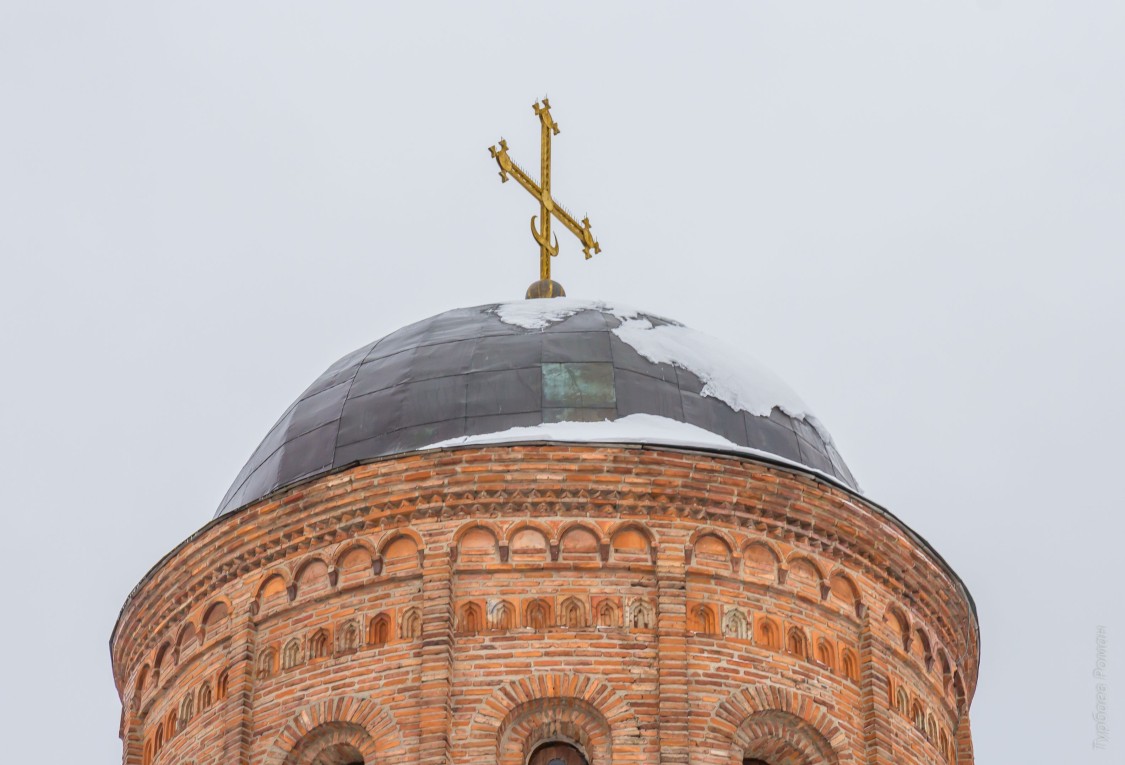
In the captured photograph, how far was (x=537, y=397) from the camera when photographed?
998 inches

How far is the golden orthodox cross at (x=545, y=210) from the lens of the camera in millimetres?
28203

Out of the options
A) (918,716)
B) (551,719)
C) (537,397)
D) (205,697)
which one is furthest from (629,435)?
(205,697)

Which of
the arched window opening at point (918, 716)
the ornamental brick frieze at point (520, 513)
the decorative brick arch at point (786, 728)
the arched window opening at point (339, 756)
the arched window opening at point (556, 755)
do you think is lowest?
the arched window opening at point (556, 755)

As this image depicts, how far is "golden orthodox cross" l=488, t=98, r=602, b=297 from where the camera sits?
2820 cm

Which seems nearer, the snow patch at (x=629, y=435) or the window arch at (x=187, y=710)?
the snow patch at (x=629, y=435)

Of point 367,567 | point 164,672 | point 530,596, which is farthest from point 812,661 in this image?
point 164,672

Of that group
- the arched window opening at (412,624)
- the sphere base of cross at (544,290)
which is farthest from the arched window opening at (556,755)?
the sphere base of cross at (544,290)

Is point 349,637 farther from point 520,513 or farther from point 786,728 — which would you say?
point 786,728

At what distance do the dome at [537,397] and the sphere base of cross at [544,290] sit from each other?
2.80 ft

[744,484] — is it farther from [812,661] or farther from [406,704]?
[406,704]

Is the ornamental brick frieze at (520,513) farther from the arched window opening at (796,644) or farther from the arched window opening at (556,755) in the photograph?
the arched window opening at (556,755)

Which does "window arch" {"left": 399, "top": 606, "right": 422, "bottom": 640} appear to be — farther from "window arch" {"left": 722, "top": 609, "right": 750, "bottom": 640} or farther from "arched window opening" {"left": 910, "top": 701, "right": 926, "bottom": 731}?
"arched window opening" {"left": 910, "top": 701, "right": 926, "bottom": 731}

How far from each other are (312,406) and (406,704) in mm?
4157

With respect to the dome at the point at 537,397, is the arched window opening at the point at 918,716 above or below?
below
